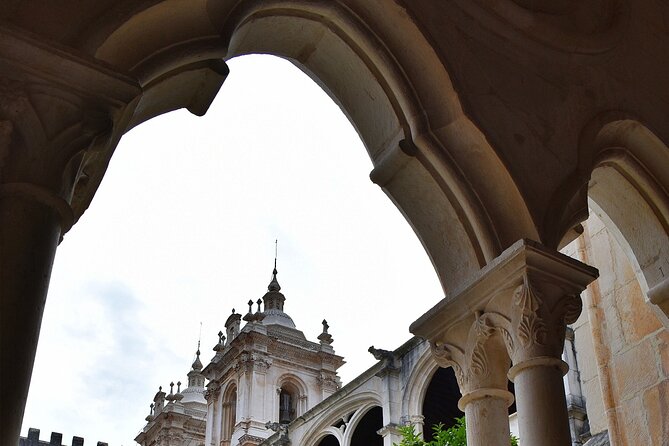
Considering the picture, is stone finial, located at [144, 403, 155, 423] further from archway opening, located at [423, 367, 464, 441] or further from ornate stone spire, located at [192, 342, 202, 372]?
archway opening, located at [423, 367, 464, 441]

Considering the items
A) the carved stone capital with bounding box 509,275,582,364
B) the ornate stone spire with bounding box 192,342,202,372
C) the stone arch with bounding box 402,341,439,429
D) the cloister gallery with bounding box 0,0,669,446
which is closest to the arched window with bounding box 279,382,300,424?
the stone arch with bounding box 402,341,439,429

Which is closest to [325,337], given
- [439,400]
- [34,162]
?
[439,400]

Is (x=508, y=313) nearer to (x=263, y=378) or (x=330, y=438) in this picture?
(x=330, y=438)

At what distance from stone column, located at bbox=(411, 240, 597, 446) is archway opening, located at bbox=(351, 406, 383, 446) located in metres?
16.9

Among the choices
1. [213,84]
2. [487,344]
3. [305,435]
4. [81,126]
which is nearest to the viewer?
[81,126]

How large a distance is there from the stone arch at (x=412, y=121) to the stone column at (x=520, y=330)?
0.53ft

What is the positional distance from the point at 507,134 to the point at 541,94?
418 millimetres

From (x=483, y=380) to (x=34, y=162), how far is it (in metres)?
2.24

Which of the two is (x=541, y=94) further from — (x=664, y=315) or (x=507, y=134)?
(x=664, y=315)

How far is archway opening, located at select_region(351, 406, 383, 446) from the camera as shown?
813 inches

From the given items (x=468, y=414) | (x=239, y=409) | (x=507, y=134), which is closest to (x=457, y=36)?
(x=507, y=134)

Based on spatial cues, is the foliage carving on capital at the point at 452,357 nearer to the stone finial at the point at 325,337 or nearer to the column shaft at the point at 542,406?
the column shaft at the point at 542,406

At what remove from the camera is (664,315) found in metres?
4.58

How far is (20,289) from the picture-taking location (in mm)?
2436
